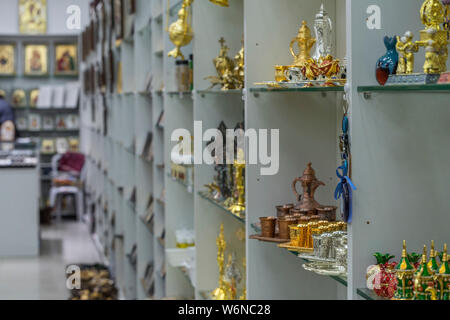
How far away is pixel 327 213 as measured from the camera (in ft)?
7.59

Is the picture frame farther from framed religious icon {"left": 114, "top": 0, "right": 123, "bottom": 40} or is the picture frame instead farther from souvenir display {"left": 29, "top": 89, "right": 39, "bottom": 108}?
framed religious icon {"left": 114, "top": 0, "right": 123, "bottom": 40}

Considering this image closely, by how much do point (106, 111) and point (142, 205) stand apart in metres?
2.07

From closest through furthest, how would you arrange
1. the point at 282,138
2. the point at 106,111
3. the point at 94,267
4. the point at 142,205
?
the point at 282,138
the point at 142,205
the point at 94,267
the point at 106,111

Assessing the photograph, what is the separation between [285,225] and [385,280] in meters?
0.71

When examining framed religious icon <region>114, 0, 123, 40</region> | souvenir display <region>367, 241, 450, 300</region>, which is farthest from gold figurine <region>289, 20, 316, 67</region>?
framed religious icon <region>114, 0, 123, 40</region>

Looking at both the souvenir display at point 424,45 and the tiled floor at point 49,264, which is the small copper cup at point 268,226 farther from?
the tiled floor at point 49,264

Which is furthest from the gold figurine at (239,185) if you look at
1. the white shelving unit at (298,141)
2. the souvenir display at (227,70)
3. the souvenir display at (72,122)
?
the souvenir display at (72,122)

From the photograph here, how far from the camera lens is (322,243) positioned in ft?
6.57

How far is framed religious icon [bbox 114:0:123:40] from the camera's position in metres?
6.00

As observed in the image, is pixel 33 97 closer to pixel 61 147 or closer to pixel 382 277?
pixel 61 147

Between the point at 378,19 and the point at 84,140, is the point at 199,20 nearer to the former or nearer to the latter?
the point at 378,19

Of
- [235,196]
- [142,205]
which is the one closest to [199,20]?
[235,196]

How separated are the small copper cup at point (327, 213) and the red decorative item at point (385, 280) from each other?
69 centimetres

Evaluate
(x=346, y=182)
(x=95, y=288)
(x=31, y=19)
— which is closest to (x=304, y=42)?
(x=346, y=182)
